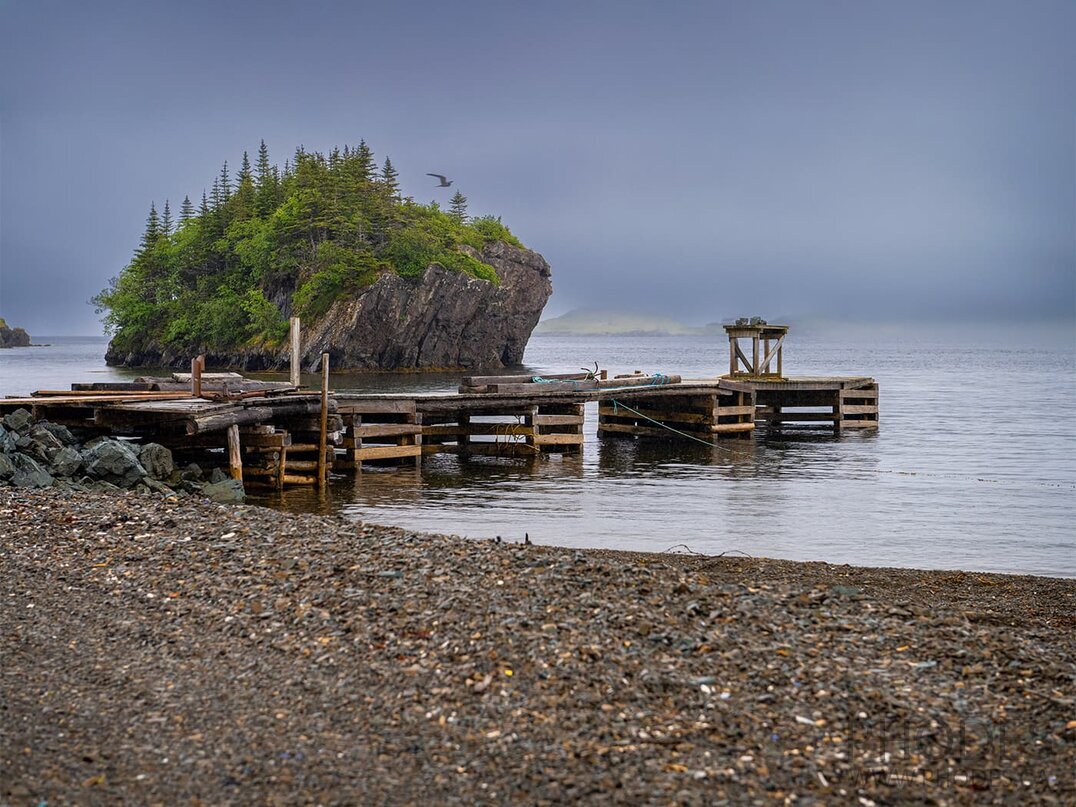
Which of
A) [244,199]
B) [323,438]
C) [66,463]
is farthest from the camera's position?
[244,199]

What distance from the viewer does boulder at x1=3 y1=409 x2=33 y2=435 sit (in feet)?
70.8

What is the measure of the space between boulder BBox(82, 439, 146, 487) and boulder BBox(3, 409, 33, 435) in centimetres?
227

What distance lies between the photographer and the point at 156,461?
2161cm

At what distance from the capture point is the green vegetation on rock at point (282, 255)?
9788 cm

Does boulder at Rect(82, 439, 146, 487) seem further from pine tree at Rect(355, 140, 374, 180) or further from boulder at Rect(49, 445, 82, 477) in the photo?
pine tree at Rect(355, 140, 374, 180)

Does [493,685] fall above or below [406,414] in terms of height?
below

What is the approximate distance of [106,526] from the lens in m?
13.1

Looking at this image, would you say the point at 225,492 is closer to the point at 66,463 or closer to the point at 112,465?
the point at 112,465

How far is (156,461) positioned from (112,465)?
5.25 feet

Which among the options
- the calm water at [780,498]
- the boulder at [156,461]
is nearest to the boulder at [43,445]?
the boulder at [156,461]

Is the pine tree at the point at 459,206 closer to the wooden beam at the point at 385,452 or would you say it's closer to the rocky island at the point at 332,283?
the rocky island at the point at 332,283

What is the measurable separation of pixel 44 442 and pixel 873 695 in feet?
59.8

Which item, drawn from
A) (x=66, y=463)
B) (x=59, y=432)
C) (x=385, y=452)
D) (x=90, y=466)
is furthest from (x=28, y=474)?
(x=385, y=452)

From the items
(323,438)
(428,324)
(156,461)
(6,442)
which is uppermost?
(428,324)
